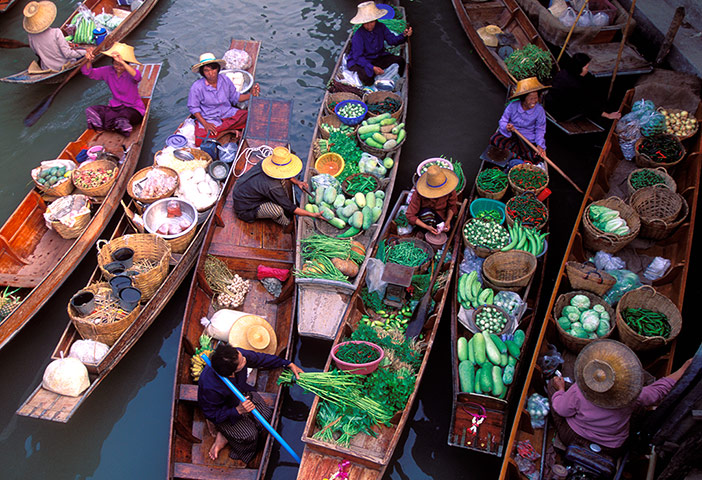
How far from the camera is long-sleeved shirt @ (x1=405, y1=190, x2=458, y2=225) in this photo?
237 inches

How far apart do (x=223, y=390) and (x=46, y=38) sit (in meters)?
7.81

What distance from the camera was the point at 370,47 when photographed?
27.5 ft

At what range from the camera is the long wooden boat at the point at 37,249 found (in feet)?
18.5

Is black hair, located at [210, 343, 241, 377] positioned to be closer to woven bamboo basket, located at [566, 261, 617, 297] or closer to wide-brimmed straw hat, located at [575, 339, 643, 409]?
wide-brimmed straw hat, located at [575, 339, 643, 409]

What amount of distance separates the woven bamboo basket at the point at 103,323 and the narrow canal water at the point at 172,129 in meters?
0.79

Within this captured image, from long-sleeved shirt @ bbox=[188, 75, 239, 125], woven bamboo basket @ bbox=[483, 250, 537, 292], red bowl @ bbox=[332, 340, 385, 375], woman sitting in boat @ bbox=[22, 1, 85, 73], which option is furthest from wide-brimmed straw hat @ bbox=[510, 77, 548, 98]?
woman sitting in boat @ bbox=[22, 1, 85, 73]

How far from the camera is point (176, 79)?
9.73m

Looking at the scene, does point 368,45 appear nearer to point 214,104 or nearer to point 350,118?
point 350,118

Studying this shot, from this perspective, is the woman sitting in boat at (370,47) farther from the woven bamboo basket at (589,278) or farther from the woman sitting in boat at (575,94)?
the woven bamboo basket at (589,278)

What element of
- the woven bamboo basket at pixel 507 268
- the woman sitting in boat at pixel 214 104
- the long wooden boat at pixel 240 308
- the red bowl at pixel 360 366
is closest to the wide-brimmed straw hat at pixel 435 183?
the woven bamboo basket at pixel 507 268

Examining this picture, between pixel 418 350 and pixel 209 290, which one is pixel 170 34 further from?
pixel 418 350

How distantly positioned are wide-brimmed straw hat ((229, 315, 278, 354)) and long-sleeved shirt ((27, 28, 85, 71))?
681cm

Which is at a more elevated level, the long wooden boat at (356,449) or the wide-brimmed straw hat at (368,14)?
the wide-brimmed straw hat at (368,14)

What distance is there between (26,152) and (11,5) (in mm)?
5272
